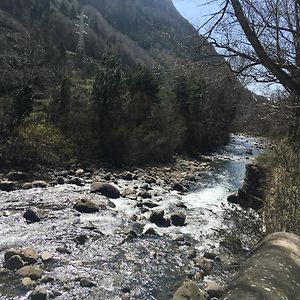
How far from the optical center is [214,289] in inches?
306

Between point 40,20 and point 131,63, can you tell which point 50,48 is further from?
point 131,63

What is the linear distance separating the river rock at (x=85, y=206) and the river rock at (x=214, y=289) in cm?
564

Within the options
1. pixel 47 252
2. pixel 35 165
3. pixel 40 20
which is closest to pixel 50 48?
pixel 40 20

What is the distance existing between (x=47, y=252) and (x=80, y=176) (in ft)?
33.2

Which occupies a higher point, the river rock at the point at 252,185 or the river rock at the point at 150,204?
the river rock at the point at 252,185

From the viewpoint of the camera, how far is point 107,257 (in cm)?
911

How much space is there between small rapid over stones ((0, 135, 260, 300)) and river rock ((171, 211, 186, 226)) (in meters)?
0.03

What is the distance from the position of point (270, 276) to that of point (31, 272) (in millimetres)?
5615

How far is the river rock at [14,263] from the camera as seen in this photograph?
7.90 m

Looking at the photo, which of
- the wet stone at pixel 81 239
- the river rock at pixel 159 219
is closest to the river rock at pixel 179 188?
the river rock at pixel 159 219

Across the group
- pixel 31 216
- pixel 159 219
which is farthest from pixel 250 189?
pixel 31 216

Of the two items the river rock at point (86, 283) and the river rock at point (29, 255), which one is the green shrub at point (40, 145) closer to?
the river rock at point (29, 255)

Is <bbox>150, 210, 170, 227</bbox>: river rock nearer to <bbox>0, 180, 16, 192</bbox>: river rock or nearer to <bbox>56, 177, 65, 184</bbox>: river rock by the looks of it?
<bbox>0, 180, 16, 192</bbox>: river rock

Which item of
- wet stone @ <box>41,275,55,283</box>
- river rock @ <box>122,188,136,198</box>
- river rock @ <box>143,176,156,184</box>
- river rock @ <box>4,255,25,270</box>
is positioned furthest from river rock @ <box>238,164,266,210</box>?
river rock @ <box>4,255,25,270</box>
